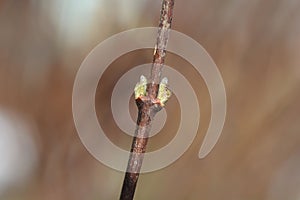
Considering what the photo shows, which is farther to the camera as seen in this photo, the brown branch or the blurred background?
the blurred background

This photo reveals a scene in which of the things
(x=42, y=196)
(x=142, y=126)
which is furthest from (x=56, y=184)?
(x=142, y=126)

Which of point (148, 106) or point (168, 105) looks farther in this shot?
point (168, 105)

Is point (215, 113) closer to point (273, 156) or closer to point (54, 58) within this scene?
point (273, 156)

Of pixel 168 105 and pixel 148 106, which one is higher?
pixel 168 105

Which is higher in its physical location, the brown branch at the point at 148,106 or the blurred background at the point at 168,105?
the blurred background at the point at 168,105

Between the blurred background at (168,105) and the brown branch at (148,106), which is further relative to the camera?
the blurred background at (168,105)
